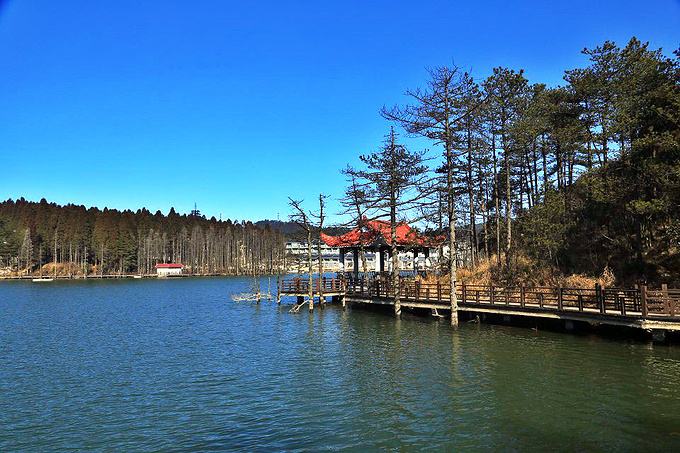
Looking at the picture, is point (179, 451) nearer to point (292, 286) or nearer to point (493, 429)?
point (493, 429)

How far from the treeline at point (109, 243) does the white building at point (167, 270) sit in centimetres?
495

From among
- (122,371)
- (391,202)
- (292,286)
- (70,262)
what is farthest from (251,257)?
(122,371)

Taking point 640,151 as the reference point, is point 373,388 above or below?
below

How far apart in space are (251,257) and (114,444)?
14154 centimetres

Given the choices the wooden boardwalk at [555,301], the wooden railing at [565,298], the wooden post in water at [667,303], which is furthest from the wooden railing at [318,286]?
the wooden post in water at [667,303]

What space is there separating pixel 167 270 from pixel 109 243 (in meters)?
16.5

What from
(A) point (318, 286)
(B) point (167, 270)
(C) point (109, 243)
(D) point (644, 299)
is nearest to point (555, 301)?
(D) point (644, 299)

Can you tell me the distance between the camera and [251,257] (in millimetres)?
150125

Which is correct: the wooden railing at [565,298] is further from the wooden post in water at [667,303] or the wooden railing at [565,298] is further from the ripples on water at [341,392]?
the ripples on water at [341,392]

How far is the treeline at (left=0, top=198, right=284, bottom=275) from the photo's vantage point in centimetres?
12406

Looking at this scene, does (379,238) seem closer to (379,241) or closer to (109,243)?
(379,241)

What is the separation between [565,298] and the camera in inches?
1057

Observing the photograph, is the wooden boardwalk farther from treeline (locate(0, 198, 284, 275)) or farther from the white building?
the white building

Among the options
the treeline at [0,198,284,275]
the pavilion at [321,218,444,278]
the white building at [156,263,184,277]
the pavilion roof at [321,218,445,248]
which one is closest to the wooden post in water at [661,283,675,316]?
the pavilion roof at [321,218,445,248]
